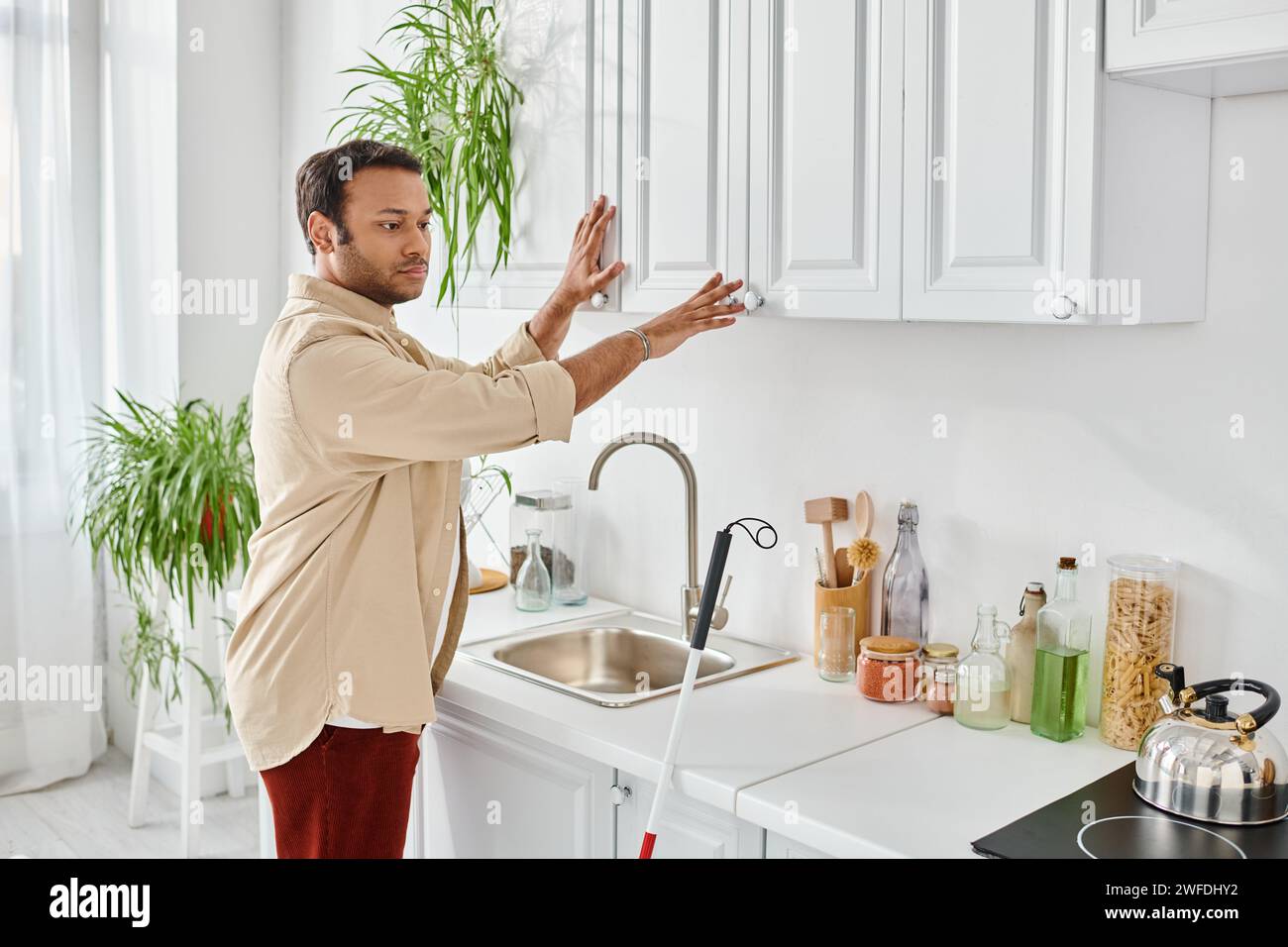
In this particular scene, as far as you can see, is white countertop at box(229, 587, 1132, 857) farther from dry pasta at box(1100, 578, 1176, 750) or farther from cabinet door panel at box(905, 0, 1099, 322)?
cabinet door panel at box(905, 0, 1099, 322)

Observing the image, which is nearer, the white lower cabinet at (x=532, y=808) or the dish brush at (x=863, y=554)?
the white lower cabinet at (x=532, y=808)

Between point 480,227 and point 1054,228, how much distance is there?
49.9 inches

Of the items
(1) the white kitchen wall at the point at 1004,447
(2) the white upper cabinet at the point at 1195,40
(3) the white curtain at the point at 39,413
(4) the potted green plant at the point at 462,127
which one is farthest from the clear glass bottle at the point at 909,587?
(3) the white curtain at the point at 39,413

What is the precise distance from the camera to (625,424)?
9.18 feet

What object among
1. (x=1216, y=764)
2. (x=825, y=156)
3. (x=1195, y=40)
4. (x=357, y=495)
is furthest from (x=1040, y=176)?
(x=357, y=495)

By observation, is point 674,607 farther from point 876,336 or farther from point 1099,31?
point 1099,31

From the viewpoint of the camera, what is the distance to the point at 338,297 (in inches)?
81.8

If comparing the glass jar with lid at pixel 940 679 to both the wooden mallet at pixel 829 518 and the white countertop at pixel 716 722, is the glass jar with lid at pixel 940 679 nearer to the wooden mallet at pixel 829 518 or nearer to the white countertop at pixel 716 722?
the white countertop at pixel 716 722

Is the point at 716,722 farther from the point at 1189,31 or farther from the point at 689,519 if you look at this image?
the point at 1189,31

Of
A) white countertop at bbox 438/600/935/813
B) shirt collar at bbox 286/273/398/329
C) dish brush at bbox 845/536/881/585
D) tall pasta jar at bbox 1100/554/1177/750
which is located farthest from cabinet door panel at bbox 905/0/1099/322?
shirt collar at bbox 286/273/398/329

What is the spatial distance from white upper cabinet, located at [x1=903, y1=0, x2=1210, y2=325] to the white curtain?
2.93 m

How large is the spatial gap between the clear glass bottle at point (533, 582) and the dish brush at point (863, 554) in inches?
30.6

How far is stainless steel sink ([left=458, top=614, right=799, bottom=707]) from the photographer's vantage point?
245 cm

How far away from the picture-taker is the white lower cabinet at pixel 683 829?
180 centimetres
